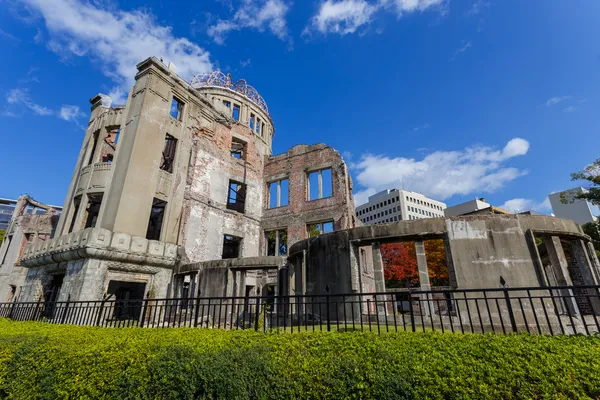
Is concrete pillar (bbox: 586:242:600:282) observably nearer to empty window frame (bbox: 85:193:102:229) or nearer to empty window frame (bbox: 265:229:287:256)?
empty window frame (bbox: 265:229:287:256)

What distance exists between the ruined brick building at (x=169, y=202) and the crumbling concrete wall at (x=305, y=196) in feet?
0.28

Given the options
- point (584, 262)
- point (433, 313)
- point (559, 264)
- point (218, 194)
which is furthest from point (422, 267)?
point (218, 194)

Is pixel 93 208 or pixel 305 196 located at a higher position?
pixel 305 196

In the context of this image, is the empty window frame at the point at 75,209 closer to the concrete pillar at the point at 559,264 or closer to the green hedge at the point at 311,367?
the green hedge at the point at 311,367

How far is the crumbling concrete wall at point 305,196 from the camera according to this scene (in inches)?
829

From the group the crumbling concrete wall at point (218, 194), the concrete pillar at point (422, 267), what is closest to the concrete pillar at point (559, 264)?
the concrete pillar at point (422, 267)

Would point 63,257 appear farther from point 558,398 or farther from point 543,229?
point 543,229

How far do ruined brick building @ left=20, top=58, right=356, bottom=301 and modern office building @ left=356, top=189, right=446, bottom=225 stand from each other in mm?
60488

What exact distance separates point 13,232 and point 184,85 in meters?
22.3

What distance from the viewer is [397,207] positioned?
265 feet

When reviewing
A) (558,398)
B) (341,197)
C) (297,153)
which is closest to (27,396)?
(558,398)

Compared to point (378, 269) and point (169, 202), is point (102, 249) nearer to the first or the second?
point (169, 202)

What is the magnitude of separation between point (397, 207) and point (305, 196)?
6426 centimetres

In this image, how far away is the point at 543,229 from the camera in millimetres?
9508
